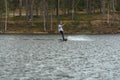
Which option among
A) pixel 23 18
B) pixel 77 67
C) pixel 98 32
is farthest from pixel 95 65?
pixel 23 18

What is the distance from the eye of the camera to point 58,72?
24.5 metres

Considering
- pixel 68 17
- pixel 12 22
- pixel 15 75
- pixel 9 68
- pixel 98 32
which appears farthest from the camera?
pixel 68 17

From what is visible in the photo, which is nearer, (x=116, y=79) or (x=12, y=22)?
(x=116, y=79)

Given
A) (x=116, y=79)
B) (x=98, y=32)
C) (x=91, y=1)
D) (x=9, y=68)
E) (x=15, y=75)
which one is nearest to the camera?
(x=116, y=79)

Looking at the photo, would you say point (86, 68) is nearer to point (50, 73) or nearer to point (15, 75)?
point (50, 73)

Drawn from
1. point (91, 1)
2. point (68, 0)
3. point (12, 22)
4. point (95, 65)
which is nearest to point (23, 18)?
point (12, 22)

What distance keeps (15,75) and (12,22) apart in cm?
8693

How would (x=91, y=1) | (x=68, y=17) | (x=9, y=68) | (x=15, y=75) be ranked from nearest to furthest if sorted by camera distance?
(x=15, y=75)
(x=9, y=68)
(x=68, y=17)
(x=91, y=1)

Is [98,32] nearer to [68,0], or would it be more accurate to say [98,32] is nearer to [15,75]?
[68,0]

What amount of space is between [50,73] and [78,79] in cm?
287

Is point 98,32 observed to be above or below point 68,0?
below

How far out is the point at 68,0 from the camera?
4887 inches

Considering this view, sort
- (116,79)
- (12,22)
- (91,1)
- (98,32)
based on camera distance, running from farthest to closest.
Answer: (91,1) < (12,22) < (98,32) < (116,79)

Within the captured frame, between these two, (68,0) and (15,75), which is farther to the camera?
→ (68,0)
